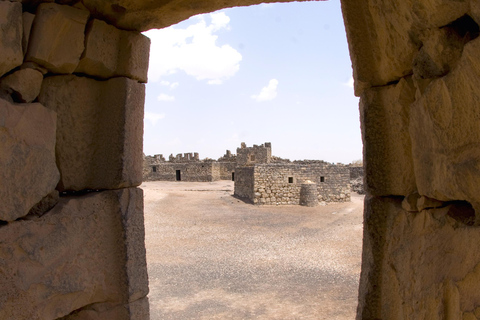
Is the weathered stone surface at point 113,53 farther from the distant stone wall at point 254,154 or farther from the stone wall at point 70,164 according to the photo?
the distant stone wall at point 254,154

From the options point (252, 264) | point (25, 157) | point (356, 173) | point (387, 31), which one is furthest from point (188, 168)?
point (387, 31)

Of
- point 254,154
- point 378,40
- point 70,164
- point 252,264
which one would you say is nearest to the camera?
point 378,40

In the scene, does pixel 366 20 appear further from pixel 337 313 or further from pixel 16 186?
pixel 337 313

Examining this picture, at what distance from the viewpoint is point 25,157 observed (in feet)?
6.90

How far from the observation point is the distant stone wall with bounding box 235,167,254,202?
18.6m

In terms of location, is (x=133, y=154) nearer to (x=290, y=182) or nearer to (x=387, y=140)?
(x=387, y=140)

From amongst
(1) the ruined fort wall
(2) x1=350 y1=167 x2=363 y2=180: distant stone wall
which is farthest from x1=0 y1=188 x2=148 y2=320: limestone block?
(2) x1=350 y1=167 x2=363 y2=180: distant stone wall

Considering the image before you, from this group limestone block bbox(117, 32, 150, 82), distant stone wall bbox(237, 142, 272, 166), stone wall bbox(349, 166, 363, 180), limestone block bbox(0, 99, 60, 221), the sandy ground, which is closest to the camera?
limestone block bbox(0, 99, 60, 221)

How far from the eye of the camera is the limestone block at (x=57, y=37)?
2.26 meters

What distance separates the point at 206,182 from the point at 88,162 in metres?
29.1

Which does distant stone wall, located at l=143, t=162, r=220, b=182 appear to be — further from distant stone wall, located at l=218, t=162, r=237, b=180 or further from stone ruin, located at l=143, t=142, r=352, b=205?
stone ruin, located at l=143, t=142, r=352, b=205

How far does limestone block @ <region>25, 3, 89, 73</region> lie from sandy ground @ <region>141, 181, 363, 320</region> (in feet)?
14.8

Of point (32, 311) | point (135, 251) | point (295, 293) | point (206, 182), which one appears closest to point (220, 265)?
point (295, 293)

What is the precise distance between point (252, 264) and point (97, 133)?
6443 mm
